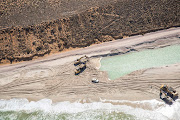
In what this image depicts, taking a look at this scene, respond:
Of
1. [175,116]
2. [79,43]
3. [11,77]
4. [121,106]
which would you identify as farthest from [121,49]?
[11,77]

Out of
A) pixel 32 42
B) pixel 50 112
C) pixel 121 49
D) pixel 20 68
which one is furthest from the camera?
pixel 32 42

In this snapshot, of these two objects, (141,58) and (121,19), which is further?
(121,19)

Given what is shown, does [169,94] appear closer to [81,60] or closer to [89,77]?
[89,77]

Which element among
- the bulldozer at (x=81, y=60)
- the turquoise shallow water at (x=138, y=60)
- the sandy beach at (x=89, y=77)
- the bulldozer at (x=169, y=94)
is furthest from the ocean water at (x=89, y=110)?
the bulldozer at (x=81, y=60)

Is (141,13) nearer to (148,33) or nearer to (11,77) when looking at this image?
(148,33)

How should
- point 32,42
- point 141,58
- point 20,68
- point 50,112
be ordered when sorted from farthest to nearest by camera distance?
point 32,42 → point 20,68 → point 141,58 → point 50,112

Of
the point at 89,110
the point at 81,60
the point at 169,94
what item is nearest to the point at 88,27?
the point at 81,60

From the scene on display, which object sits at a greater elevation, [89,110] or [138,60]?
[138,60]
